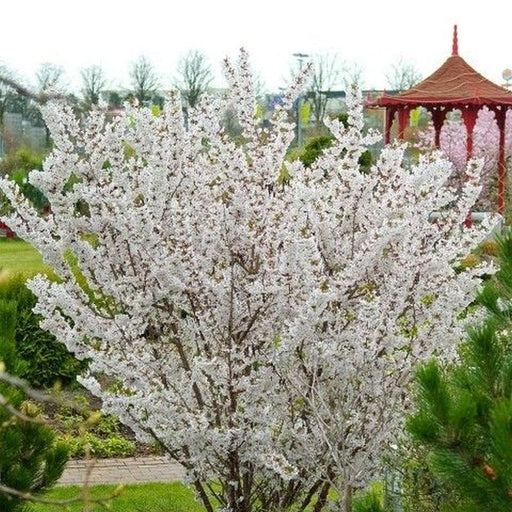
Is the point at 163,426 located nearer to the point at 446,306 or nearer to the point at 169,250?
the point at 169,250

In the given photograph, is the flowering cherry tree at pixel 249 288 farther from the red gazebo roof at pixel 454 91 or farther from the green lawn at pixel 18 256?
the green lawn at pixel 18 256

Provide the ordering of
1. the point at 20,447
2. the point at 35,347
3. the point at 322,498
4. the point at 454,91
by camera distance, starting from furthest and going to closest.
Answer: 1. the point at 454,91
2. the point at 35,347
3. the point at 322,498
4. the point at 20,447

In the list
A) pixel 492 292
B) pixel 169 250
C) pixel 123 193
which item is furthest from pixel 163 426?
pixel 492 292

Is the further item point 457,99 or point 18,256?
point 18,256

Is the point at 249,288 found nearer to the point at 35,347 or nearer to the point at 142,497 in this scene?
the point at 142,497

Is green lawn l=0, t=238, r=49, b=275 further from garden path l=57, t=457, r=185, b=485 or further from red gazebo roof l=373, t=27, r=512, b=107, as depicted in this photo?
garden path l=57, t=457, r=185, b=485

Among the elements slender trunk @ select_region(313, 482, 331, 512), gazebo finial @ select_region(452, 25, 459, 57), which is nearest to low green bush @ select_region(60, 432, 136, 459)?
slender trunk @ select_region(313, 482, 331, 512)

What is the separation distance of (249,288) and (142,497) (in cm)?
323

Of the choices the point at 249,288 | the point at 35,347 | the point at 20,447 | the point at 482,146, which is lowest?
the point at 35,347

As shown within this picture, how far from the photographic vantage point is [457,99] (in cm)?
1939

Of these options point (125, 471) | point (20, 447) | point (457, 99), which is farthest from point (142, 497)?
point (457, 99)

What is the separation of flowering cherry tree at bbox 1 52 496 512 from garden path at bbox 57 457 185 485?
266 centimetres

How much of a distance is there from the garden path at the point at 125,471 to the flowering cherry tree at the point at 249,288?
2.66 meters

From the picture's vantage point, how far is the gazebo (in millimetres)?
19281
